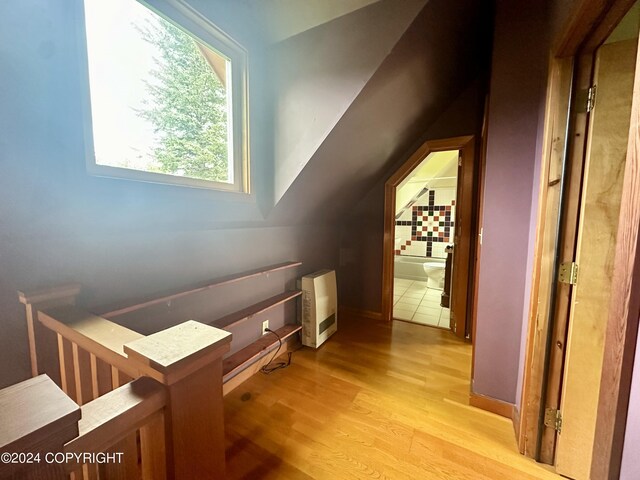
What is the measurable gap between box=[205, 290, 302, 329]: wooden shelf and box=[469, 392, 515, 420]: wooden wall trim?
4.79 feet

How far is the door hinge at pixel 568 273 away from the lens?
3.54ft

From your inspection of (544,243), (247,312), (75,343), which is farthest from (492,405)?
(75,343)

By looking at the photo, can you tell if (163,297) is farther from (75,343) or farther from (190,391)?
(190,391)

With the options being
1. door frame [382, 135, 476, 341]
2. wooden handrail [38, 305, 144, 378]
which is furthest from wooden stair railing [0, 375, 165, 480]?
door frame [382, 135, 476, 341]

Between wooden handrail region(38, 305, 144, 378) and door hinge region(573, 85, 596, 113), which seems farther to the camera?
door hinge region(573, 85, 596, 113)

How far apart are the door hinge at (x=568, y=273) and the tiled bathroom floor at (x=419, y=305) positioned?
1821mm

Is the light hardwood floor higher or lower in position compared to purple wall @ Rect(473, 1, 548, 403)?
lower

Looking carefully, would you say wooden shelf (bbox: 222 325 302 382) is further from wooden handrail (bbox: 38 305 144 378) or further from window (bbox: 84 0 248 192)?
window (bbox: 84 0 248 192)

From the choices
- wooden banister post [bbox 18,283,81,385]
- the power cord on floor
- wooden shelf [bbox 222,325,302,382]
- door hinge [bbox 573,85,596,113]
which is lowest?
the power cord on floor

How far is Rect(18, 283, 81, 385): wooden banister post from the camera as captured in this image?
0.90m

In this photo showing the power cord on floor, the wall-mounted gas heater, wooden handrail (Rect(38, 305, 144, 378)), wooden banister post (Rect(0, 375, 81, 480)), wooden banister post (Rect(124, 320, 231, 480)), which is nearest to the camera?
wooden banister post (Rect(0, 375, 81, 480))

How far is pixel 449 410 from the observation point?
1568 mm

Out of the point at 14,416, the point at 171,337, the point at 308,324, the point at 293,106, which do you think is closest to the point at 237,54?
the point at 293,106

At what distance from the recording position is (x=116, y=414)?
45 cm
